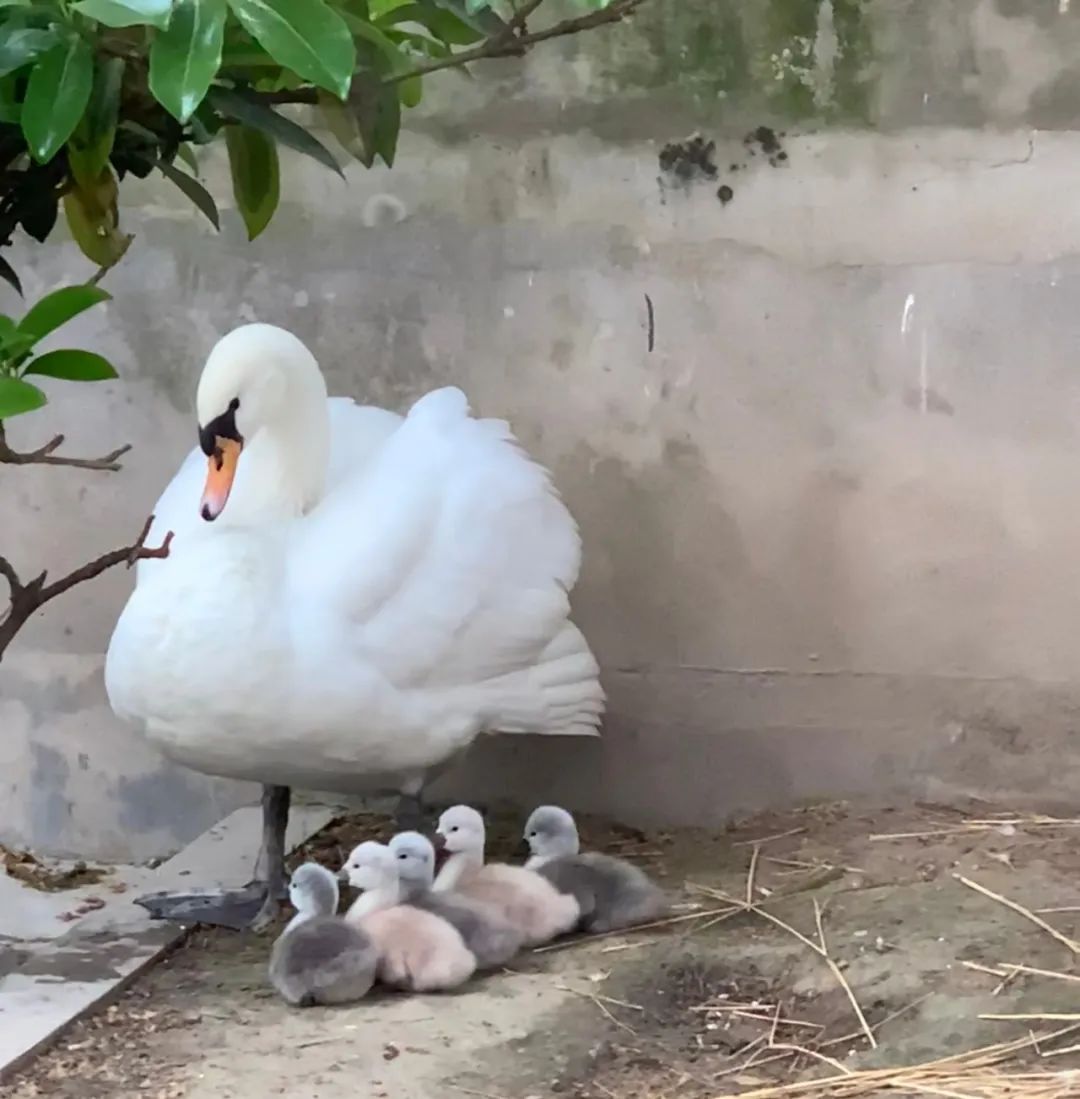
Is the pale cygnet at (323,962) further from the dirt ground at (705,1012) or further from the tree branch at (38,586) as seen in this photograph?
the tree branch at (38,586)

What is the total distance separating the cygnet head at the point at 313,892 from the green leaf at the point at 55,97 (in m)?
0.90

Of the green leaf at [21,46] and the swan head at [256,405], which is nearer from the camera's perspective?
the green leaf at [21,46]

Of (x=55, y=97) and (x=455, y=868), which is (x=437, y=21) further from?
(x=455, y=868)

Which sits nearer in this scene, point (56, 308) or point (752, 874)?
point (56, 308)

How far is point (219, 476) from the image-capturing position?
207 centimetres

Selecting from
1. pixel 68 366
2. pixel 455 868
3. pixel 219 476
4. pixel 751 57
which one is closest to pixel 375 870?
pixel 455 868

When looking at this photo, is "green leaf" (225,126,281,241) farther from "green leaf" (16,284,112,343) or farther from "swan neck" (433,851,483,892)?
"swan neck" (433,851,483,892)

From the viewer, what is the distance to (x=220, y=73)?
1.73 meters

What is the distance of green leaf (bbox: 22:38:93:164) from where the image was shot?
143 centimetres

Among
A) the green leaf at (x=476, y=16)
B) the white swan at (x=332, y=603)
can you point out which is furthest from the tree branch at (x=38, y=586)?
the green leaf at (x=476, y=16)

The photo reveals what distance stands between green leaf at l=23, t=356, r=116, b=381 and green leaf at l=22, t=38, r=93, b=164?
0.19 m

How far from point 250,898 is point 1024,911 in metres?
1.01

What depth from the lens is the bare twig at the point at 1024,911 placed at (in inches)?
73.4

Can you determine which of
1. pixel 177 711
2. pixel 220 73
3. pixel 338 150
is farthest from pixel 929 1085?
pixel 338 150
